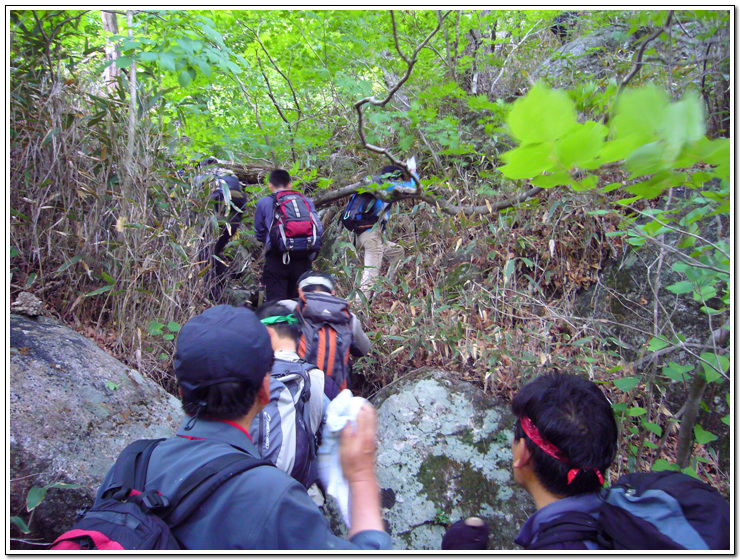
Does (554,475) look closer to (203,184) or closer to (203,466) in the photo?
(203,466)

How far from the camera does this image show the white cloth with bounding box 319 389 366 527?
131 centimetres

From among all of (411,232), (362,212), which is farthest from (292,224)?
(411,232)

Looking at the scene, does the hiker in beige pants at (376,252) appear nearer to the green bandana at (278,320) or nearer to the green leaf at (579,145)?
the green bandana at (278,320)

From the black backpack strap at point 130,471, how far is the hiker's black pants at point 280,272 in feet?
12.8

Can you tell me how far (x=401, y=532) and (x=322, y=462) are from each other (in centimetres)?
165

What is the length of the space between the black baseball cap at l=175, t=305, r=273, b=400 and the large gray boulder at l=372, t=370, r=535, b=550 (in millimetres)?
2021

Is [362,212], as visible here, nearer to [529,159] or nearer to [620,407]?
[620,407]

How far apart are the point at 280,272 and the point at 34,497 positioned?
322cm

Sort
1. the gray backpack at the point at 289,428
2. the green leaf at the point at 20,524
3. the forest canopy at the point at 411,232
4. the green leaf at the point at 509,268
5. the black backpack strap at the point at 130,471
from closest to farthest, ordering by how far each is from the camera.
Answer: the black backpack strap at the point at 130,471, the gray backpack at the point at 289,428, the green leaf at the point at 20,524, the forest canopy at the point at 411,232, the green leaf at the point at 509,268

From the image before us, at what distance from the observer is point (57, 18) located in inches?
148

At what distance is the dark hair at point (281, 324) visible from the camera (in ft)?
7.82

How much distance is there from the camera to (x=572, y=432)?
56.7 inches

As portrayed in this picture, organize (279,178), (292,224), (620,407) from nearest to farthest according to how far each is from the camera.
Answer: (620,407) → (292,224) → (279,178)

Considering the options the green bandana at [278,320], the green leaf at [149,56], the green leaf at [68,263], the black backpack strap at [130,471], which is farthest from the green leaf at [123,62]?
the black backpack strap at [130,471]
